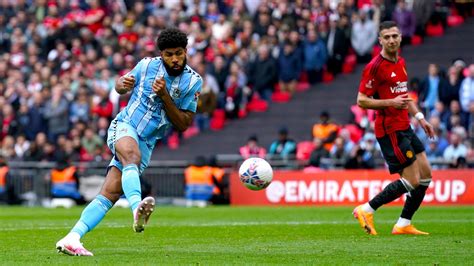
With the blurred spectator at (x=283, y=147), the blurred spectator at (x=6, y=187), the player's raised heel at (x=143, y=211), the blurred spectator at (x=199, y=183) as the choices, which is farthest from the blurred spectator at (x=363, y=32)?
the player's raised heel at (x=143, y=211)

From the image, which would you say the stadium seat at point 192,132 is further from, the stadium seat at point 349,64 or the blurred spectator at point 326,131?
the blurred spectator at point 326,131

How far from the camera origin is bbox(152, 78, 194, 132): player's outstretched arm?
1130 cm

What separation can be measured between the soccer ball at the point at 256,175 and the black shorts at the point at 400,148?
73.9 inches

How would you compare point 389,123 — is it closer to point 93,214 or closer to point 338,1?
point 93,214

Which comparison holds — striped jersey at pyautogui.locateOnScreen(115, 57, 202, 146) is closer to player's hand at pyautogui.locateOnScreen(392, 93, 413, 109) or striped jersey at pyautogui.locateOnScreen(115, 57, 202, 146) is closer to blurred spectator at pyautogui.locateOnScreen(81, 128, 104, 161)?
player's hand at pyautogui.locateOnScreen(392, 93, 413, 109)

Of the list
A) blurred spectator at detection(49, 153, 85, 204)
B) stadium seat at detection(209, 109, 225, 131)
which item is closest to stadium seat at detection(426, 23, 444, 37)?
stadium seat at detection(209, 109, 225, 131)

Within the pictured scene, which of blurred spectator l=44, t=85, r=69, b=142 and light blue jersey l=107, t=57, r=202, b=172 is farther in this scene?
blurred spectator l=44, t=85, r=69, b=142

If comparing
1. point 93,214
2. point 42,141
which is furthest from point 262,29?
point 93,214

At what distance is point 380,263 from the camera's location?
1038 cm

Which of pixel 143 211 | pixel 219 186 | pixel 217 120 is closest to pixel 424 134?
pixel 219 186

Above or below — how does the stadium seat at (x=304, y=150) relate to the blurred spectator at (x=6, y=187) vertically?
above

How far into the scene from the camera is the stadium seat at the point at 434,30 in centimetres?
3088

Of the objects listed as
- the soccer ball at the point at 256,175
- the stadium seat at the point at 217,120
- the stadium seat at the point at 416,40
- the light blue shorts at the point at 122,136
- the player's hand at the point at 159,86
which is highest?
the stadium seat at the point at 416,40

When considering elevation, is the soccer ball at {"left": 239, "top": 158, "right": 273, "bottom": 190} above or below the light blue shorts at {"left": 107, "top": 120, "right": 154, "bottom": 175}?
Result: below
